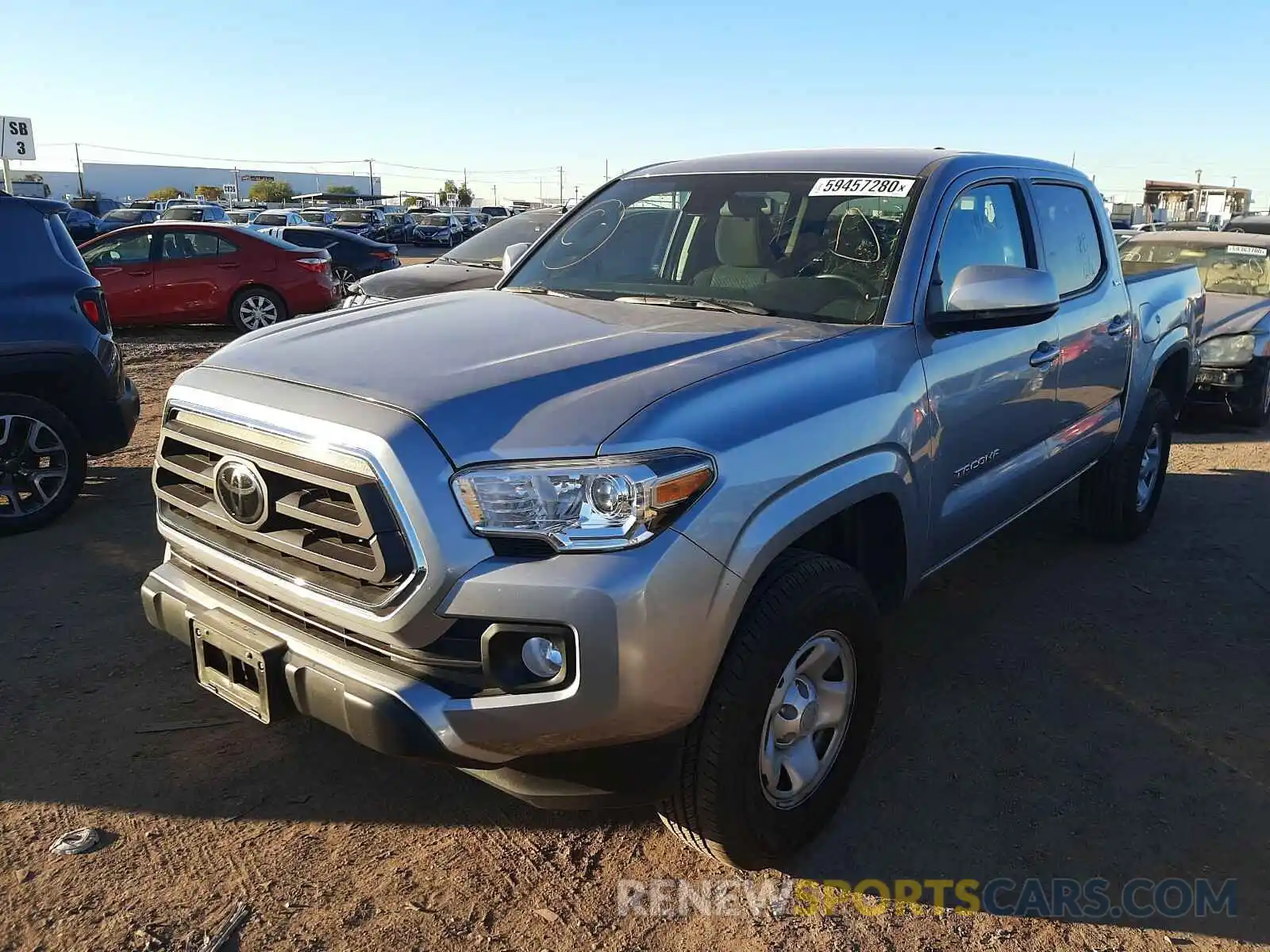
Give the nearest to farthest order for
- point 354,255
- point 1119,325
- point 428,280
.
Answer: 1. point 1119,325
2. point 428,280
3. point 354,255

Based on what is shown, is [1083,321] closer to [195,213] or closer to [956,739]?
[956,739]

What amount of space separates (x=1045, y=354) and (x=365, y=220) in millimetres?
39449

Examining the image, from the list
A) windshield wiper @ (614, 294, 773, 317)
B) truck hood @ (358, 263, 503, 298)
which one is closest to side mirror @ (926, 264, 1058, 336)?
windshield wiper @ (614, 294, 773, 317)

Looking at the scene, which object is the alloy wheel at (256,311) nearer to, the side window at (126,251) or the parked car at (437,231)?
the side window at (126,251)

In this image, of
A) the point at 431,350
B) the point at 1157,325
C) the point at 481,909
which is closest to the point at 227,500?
the point at 431,350

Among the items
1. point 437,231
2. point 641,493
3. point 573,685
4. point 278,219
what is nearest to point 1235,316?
point 641,493

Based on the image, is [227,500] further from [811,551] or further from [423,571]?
[811,551]

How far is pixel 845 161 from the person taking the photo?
145 inches

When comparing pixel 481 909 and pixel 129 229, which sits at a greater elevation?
pixel 129 229

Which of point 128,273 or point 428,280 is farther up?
point 428,280

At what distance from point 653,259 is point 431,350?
1.34 metres

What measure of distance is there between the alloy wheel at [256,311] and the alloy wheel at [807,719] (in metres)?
11.4

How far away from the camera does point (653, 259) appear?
12.4 feet

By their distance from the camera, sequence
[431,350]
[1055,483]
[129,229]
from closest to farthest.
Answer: [431,350]
[1055,483]
[129,229]
